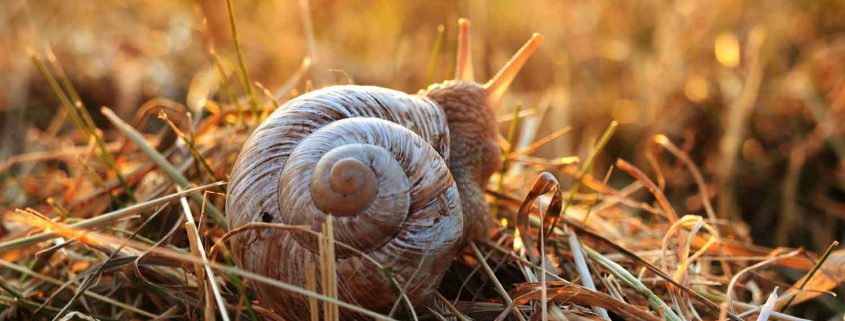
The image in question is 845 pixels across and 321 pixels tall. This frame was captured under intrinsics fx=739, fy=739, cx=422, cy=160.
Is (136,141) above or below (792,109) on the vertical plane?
above

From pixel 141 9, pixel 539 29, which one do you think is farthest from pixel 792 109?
pixel 141 9

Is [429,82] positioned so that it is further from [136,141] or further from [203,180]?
[136,141]

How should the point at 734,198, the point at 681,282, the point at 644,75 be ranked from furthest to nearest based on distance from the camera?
the point at 644,75 < the point at 734,198 < the point at 681,282

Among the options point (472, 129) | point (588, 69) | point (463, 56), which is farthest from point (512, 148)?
point (588, 69)

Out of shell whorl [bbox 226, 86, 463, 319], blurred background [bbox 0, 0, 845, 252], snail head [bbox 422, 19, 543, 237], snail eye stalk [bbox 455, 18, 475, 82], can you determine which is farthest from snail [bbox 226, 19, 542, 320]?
blurred background [bbox 0, 0, 845, 252]

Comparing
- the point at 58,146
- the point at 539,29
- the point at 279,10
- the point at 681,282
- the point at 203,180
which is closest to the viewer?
the point at 681,282

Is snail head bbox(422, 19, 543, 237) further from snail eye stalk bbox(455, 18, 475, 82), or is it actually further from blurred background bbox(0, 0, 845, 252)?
blurred background bbox(0, 0, 845, 252)

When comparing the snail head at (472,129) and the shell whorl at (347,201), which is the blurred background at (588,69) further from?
the shell whorl at (347,201)
